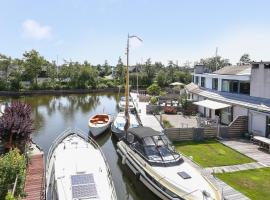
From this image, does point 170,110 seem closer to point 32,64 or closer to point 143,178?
point 143,178

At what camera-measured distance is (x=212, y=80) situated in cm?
3406

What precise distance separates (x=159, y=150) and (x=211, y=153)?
5623 mm

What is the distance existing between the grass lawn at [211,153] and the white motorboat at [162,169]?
336 cm

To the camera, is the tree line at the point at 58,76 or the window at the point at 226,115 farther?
the tree line at the point at 58,76

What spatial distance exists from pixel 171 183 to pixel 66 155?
6.28 metres

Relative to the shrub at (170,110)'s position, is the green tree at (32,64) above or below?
above

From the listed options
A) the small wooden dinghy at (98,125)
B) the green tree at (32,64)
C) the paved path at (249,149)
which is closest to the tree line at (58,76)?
the green tree at (32,64)

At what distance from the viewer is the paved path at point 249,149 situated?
18016 mm

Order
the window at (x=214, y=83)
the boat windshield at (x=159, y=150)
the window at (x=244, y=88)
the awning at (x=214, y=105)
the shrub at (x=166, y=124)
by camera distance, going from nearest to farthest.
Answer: the boat windshield at (x=159, y=150) → the awning at (x=214, y=105) → the window at (x=244, y=88) → the shrub at (x=166, y=124) → the window at (x=214, y=83)

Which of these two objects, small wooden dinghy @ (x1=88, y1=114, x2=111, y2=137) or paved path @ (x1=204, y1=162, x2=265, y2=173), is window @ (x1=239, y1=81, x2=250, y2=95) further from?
small wooden dinghy @ (x1=88, y1=114, x2=111, y2=137)

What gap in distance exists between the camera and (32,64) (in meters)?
72.1

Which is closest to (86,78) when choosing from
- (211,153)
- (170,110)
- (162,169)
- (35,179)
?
(170,110)

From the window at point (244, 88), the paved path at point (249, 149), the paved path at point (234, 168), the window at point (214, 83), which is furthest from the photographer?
the window at point (214, 83)

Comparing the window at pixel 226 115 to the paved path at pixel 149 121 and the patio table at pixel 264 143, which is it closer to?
the patio table at pixel 264 143
